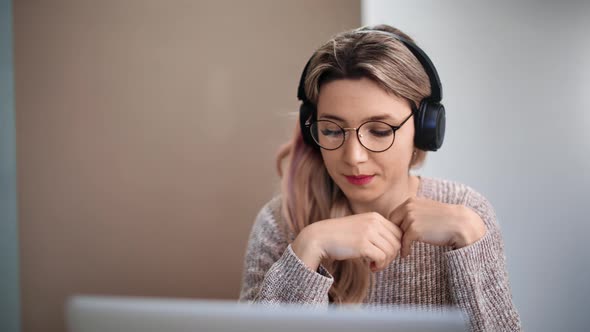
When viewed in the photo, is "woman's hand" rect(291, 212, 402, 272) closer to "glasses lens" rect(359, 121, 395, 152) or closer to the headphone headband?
"glasses lens" rect(359, 121, 395, 152)

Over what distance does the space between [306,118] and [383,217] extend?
0.27 metres

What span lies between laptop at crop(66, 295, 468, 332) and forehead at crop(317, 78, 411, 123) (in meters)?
0.52

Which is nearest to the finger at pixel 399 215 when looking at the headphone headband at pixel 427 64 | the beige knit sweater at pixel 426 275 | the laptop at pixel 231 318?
the beige knit sweater at pixel 426 275

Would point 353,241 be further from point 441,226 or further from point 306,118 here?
point 306,118

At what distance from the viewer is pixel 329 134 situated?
97cm

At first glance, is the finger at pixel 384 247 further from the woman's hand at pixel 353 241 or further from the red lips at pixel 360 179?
the red lips at pixel 360 179

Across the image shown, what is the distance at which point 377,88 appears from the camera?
3.00 ft

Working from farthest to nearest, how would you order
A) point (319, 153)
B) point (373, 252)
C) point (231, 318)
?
1. point (319, 153)
2. point (373, 252)
3. point (231, 318)

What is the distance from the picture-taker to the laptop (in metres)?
0.42

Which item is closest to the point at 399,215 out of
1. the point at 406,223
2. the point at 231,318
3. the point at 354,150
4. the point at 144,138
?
the point at 406,223

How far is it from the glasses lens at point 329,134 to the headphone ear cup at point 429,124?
158mm

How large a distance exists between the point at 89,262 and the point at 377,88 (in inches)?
42.7

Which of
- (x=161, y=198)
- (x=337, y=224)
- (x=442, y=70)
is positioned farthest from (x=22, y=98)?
(x=442, y=70)

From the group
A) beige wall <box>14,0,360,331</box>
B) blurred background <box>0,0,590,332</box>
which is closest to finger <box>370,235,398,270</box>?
blurred background <box>0,0,590,332</box>
